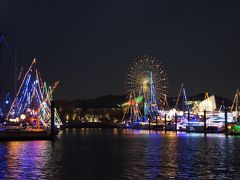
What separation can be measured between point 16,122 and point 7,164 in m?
45.5

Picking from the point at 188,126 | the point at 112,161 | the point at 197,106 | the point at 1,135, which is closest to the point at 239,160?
the point at 112,161

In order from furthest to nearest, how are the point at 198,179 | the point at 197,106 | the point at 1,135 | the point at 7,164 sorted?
the point at 197,106 → the point at 1,135 → the point at 7,164 → the point at 198,179

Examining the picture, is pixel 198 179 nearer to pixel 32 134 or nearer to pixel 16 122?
pixel 32 134

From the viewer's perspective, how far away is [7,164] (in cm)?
2819

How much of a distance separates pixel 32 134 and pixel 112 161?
1102 inches

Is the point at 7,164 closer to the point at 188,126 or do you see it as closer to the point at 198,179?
the point at 198,179

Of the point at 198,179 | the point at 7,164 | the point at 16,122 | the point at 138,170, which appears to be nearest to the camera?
the point at 198,179

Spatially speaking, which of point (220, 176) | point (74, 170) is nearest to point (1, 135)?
point (74, 170)

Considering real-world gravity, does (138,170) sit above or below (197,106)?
below

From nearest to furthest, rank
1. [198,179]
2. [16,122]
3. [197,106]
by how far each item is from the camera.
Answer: [198,179] → [16,122] → [197,106]

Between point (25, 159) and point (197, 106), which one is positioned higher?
point (197, 106)

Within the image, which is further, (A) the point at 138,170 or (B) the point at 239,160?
(B) the point at 239,160

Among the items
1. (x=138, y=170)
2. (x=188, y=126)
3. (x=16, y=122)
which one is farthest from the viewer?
(x=188, y=126)

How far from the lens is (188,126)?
10838 cm
